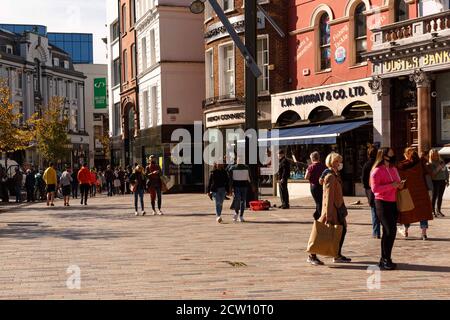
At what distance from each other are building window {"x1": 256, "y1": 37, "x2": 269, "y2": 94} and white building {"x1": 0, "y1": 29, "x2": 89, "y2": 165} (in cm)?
4158

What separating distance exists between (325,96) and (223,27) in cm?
702

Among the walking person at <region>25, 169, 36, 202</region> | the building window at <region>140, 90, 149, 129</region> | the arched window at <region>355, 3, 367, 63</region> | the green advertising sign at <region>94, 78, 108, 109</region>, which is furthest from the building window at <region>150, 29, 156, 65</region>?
the green advertising sign at <region>94, 78, 108, 109</region>

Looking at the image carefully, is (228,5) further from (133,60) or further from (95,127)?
(95,127)

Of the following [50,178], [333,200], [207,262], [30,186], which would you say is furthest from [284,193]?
[30,186]

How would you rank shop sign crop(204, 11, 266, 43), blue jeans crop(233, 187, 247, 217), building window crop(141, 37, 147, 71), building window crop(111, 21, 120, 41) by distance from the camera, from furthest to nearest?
building window crop(111, 21, 120, 41)
building window crop(141, 37, 147, 71)
shop sign crop(204, 11, 266, 43)
blue jeans crop(233, 187, 247, 217)

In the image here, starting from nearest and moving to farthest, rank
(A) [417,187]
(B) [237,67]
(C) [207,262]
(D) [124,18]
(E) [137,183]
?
(C) [207,262]
(A) [417,187]
(E) [137,183]
(B) [237,67]
(D) [124,18]

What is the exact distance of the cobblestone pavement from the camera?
326 inches

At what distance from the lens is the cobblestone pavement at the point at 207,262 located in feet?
27.2

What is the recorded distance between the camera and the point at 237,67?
103ft

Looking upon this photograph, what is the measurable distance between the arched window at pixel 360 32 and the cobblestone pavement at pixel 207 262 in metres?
9.48

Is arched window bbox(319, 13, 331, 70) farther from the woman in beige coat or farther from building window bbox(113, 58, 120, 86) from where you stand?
building window bbox(113, 58, 120, 86)

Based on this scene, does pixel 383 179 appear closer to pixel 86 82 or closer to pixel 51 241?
Result: pixel 51 241
